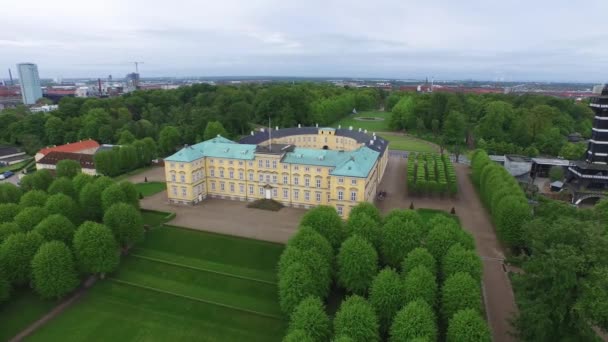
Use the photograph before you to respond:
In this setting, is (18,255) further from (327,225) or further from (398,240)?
(398,240)

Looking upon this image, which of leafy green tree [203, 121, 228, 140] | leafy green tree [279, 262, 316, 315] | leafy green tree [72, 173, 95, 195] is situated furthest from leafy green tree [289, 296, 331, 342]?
leafy green tree [203, 121, 228, 140]

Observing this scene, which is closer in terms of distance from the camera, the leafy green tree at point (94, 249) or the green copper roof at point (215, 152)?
the leafy green tree at point (94, 249)

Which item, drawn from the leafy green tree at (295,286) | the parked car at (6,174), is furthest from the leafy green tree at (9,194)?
the leafy green tree at (295,286)

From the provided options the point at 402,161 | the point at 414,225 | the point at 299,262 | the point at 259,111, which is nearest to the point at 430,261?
the point at 414,225

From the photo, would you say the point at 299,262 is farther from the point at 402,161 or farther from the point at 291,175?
the point at 402,161

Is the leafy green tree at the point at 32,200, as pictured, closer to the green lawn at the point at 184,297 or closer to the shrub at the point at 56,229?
the shrub at the point at 56,229

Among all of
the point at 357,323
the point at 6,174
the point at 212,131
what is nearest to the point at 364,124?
the point at 212,131
